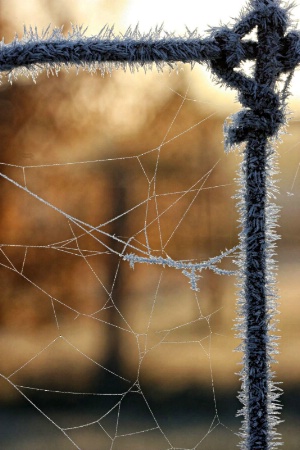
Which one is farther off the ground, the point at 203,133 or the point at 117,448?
the point at 203,133

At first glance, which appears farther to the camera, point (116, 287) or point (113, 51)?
point (116, 287)

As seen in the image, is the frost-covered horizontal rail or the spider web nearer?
the frost-covered horizontal rail

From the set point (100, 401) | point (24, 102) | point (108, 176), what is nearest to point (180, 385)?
point (100, 401)

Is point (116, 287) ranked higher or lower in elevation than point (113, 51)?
higher

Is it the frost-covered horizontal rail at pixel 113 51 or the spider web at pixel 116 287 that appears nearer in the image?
the frost-covered horizontal rail at pixel 113 51

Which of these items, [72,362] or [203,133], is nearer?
[203,133]

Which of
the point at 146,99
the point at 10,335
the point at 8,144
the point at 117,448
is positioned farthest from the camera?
the point at 10,335

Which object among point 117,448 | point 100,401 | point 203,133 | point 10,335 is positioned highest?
point 203,133

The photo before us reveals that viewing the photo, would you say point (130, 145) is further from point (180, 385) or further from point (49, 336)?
point (180, 385)
